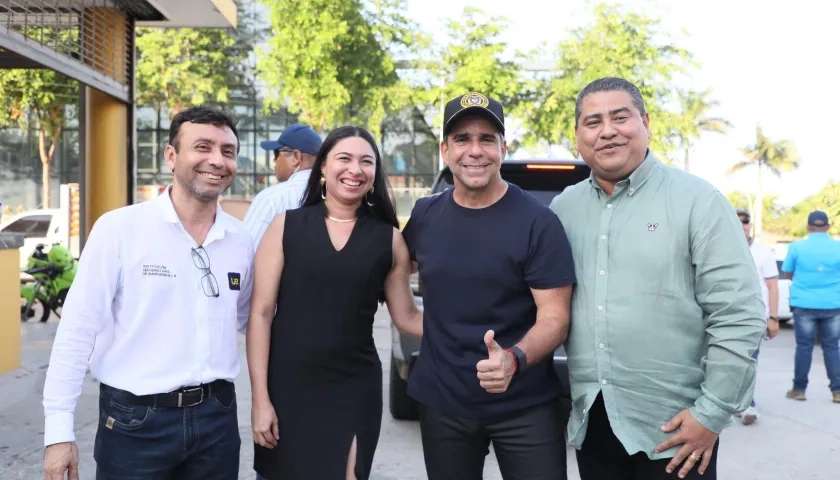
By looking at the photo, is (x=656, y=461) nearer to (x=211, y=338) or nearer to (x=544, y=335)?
(x=544, y=335)

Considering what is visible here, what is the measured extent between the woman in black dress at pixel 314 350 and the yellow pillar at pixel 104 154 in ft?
32.1

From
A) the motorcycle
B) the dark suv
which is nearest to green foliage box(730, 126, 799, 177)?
the motorcycle

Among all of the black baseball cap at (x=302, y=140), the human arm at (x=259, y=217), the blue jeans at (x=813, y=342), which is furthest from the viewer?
the blue jeans at (x=813, y=342)

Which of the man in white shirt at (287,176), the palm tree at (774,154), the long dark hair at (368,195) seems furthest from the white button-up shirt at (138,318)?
the palm tree at (774,154)

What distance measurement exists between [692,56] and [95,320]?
82.1ft

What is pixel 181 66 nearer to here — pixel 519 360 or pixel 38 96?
pixel 38 96

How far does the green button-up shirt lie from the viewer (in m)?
2.55

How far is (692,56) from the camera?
2488 centimetres

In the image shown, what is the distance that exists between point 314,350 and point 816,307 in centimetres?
684

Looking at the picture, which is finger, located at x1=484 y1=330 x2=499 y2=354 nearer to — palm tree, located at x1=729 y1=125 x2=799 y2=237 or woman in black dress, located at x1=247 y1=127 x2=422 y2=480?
woman in black dress, located at x1=247 y1=127 x2=422 y2=480

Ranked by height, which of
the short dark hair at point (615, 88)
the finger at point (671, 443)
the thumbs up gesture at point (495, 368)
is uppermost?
the short dark hair at point (615, 88)

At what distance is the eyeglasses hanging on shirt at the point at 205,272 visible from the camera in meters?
2.74

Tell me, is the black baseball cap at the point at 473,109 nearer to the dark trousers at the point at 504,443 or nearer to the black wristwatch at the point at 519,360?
the black wristwatch at the point at 519,360

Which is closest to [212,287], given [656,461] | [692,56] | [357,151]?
[357,151]
